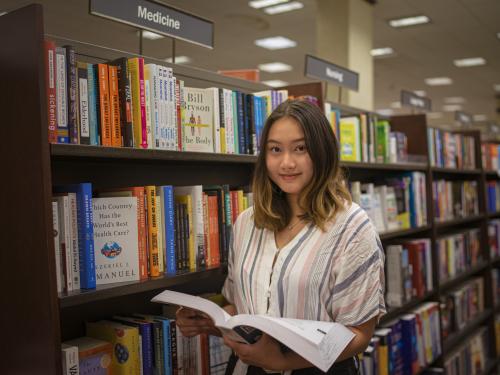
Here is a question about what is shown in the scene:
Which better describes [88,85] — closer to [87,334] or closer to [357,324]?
[87,334]

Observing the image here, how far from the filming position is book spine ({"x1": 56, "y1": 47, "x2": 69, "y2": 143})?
4.28ft

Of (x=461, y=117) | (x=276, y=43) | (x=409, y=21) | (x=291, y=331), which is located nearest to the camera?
(x=291, y=331)

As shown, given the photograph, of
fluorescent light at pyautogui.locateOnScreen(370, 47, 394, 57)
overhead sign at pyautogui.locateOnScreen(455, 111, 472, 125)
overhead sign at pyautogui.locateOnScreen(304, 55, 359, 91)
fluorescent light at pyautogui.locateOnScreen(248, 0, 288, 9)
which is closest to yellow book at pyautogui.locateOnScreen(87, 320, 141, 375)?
overhead sign at pyautogui.locateOnScreen(304, 55, 359, 91)

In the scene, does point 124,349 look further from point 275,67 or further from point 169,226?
point 275,67

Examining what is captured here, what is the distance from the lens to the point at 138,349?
1562 mm

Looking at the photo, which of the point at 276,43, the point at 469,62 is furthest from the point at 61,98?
the point at 469,62

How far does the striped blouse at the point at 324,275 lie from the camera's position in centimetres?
140

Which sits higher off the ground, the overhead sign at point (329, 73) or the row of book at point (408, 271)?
the overhead sign at point (329, 73)

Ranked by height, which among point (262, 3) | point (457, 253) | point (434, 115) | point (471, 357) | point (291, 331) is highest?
point (262, 3)

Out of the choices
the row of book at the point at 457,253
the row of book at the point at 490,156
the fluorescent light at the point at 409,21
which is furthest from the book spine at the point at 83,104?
the fluorescent light at the point at 409,21

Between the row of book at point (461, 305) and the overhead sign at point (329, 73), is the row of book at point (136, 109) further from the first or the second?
the row of book at point (461, 305)

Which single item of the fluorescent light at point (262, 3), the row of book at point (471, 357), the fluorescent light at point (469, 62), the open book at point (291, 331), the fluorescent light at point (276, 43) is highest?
the fluorescent light at point (276, 43)

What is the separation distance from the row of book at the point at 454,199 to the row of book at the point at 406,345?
28.3 inches

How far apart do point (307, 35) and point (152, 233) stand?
246 inches
